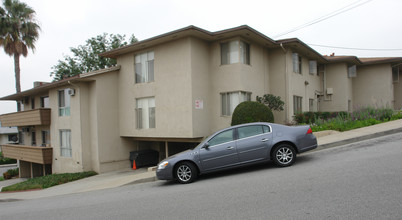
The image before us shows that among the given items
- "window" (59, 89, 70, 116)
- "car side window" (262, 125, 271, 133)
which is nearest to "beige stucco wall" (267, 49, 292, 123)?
"car side window" (262, 125, 271, 133)

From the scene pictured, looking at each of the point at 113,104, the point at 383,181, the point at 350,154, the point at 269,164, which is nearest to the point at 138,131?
the point at 113,104

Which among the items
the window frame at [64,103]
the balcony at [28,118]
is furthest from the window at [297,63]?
the balcony at [28,118]

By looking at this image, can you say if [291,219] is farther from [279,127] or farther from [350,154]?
[350,154]

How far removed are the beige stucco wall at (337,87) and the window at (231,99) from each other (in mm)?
9762

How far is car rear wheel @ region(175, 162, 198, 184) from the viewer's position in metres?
8.20

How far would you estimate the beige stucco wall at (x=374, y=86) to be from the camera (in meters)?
21.0

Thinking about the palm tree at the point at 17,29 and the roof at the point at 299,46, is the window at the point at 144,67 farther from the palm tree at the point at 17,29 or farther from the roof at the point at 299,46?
the palm tree at the point at 17,29

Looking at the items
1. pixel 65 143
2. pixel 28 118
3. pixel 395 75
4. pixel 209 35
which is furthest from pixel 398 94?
pixel 28 118

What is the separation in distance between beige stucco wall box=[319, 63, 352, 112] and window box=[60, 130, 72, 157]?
17.8 meters

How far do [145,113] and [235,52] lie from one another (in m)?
6.09

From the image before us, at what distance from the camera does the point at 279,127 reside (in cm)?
823

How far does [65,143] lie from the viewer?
18.1m

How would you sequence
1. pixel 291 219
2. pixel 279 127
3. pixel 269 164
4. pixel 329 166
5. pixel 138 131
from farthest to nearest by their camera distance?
1. pixel 138 131
2. pixel 269 164
3. pixel 279 127
4. pixel 329 166
5. pixel 291 219

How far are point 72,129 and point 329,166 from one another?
1480cm
